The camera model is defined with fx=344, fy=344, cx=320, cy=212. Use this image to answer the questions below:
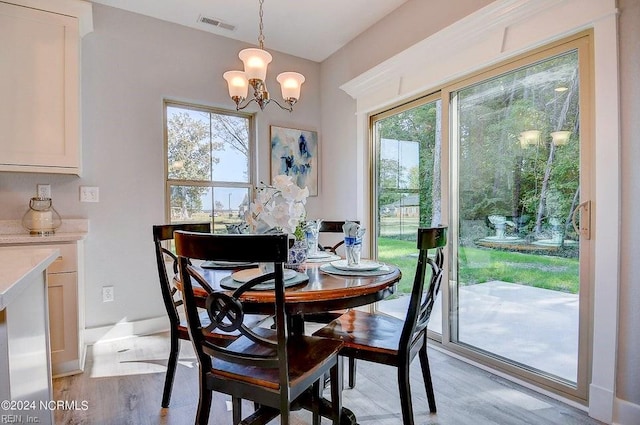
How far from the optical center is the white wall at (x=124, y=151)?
2758 mm

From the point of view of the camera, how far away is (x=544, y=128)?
6.66 feet

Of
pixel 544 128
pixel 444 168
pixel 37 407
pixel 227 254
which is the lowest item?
pixel 37 407

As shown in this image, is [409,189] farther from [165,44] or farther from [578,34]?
[165,44]

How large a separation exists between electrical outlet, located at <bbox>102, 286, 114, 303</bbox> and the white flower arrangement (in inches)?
78.7

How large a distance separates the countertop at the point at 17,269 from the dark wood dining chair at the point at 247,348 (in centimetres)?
42

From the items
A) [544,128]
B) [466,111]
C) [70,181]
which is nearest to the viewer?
[544,128]

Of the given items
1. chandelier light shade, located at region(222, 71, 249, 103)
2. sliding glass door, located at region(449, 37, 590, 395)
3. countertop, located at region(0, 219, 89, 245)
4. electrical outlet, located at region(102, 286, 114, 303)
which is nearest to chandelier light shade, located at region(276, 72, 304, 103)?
chandelier light shade, located at region(222, 71, 249, 103)

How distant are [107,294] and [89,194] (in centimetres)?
83

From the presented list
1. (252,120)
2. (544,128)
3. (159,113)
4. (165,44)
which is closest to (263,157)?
(252,120)

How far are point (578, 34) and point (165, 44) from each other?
3082 millimetres

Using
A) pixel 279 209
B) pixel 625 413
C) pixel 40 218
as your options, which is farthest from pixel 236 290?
pixel 40 218

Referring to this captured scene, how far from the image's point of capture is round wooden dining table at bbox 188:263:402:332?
1246mm

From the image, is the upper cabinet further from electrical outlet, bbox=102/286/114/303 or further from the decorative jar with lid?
electrical outlet, bbox=102/286/114/303

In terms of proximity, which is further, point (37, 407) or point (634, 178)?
point (634, 178)
